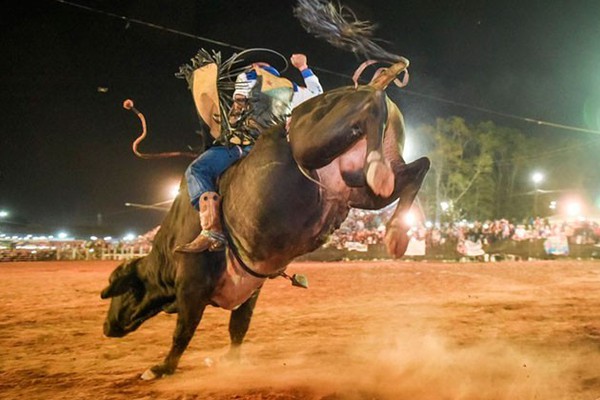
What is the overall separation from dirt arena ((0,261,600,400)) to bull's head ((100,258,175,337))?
20.6 inches

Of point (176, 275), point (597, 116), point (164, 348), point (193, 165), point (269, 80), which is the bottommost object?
point (164, 348)

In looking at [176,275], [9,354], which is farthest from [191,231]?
[9,354]

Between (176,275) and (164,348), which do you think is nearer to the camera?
(176,275)

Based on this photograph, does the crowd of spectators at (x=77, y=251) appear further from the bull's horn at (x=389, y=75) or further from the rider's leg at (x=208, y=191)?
the bull's horn at (x=389, y=75)

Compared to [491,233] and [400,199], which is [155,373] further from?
[491,233]

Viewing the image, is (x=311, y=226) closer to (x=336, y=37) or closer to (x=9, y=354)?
(x=336, y=37)

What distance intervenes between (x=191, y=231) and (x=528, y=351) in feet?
14.0

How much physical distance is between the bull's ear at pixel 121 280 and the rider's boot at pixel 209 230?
1.41 m

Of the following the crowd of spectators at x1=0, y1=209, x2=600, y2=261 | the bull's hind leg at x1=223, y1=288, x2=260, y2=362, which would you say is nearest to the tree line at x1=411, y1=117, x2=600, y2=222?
the crowd of spectators at x1=0, y1=209, x2=600, y2=261

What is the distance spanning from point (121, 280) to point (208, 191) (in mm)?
1793

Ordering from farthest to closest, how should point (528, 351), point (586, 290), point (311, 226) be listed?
point (586, 290) < point (528, 351) < point (311, 226)

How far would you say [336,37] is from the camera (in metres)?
4.19

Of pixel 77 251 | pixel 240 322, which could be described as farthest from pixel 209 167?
pixel 77 251

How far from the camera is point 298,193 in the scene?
390cm
